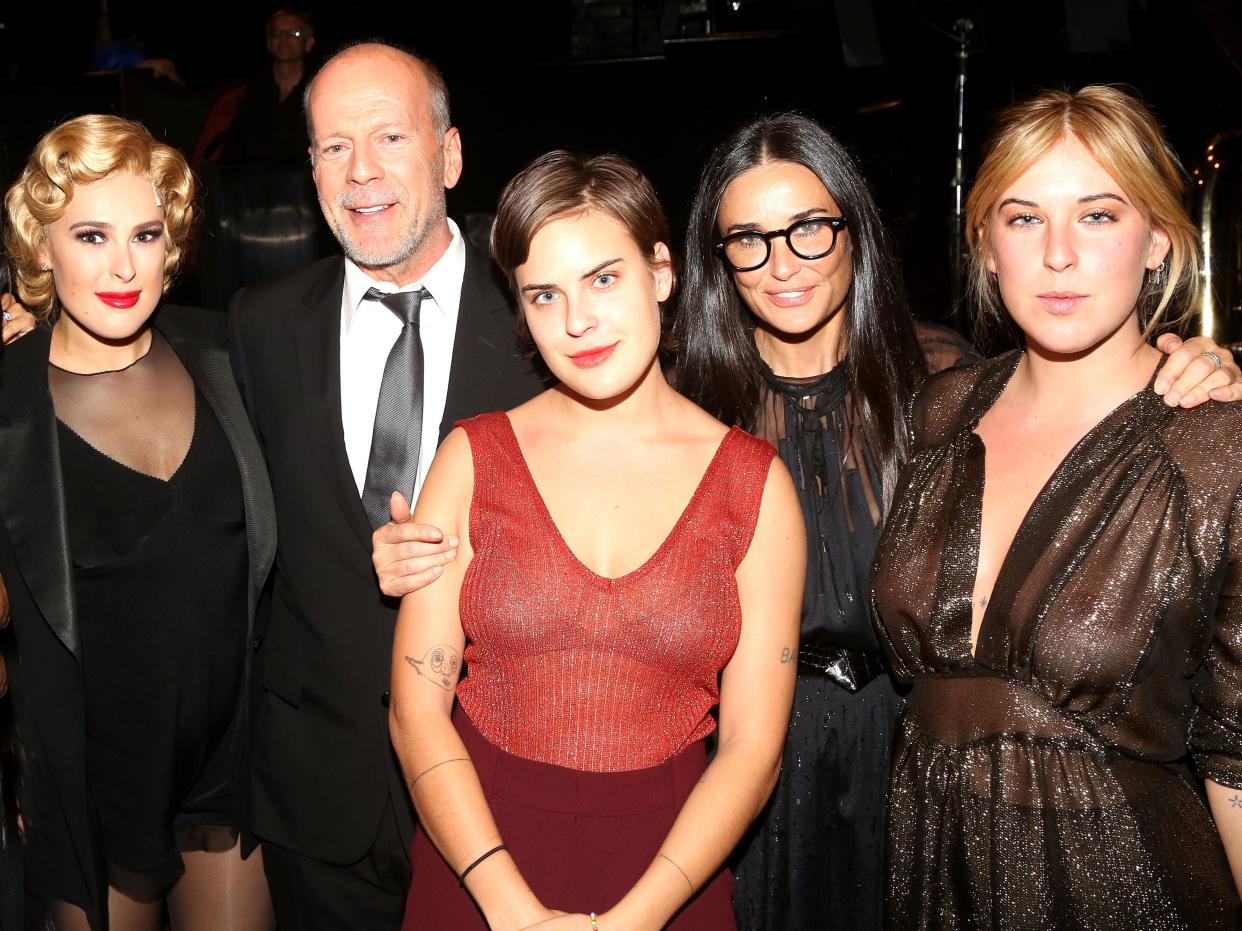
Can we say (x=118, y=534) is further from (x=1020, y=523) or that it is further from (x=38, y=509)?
(x=1020, y=523)

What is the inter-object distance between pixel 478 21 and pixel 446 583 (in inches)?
263

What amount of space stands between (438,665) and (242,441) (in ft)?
2.67

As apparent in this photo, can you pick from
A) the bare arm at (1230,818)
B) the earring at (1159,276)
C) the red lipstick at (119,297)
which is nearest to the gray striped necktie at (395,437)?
the red lipstick at (119,297)

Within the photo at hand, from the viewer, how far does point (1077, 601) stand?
76.0 inches

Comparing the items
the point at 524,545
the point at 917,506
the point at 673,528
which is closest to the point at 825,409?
the point at 917,506

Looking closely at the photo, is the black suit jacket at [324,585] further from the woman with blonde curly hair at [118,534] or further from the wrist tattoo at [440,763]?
the wrist tattoo at [440,763]

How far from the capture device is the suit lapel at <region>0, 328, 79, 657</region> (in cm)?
235

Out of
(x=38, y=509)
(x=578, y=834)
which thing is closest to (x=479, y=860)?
(x=578, y=834)

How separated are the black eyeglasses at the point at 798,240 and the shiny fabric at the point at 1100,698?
0.67 m

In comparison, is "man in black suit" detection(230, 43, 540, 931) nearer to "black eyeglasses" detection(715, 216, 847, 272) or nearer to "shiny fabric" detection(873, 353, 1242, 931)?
"black eyeglasses" detection(715, 216, 847, 272)

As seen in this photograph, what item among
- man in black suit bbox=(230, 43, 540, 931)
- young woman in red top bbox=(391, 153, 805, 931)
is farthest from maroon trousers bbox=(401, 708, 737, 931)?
man in black suit bbox=(230, 43, 540, 931)

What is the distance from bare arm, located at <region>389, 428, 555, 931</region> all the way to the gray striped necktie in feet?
1.13

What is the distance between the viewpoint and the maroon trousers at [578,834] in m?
1.98

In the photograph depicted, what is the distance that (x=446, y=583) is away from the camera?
208 cm
